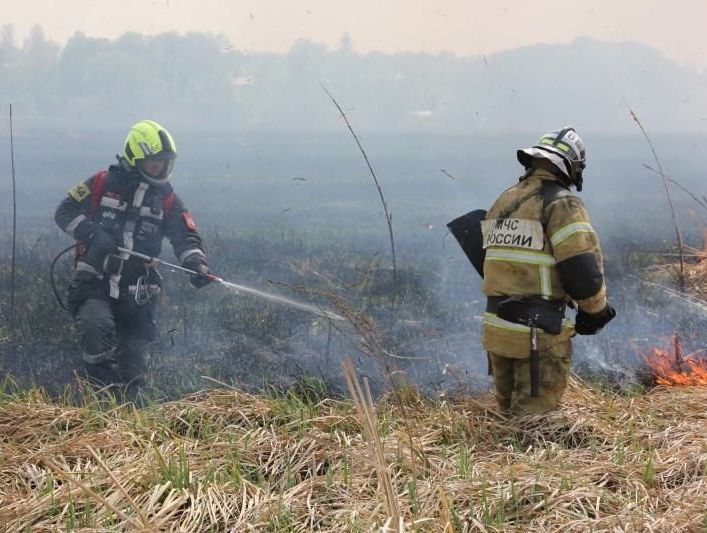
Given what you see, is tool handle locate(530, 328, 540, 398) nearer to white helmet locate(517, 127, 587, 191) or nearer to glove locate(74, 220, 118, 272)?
white helmet locate(517, 127, 587, 191)

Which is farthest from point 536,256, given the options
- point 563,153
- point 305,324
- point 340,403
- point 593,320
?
point 305,324

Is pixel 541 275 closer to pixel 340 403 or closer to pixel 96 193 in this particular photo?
pixel 340 403

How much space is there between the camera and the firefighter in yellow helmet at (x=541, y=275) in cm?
450

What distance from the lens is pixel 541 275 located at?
15.1 feet

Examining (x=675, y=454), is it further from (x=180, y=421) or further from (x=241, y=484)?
(x=180, y=421)

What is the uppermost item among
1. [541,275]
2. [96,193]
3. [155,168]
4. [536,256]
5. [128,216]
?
[155,168]

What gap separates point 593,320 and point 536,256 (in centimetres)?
48

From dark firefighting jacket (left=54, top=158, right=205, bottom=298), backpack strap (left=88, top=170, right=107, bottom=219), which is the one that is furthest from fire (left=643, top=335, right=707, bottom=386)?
backpack strap (left=88, top=170, right=107, bottom=219)

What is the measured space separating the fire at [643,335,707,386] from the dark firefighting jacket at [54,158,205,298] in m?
3.67

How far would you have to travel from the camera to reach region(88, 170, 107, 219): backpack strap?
257 inches

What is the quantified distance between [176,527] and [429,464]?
1257 mm

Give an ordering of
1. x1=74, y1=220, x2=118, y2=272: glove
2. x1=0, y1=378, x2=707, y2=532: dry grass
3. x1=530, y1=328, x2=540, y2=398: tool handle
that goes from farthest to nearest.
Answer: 1. x1=74, y1=220, x2=118, y2=272: glove
2. x1=530, y1=328, x2=540, y2=398: tool handle
3. x1=0, y1=378, x2=707, y2=532: dry grass

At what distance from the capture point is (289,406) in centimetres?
484

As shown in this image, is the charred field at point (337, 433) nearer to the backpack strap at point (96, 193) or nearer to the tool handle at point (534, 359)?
the tool handle at point (534, 359)
